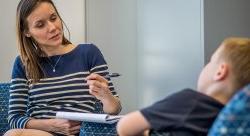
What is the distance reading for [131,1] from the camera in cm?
213

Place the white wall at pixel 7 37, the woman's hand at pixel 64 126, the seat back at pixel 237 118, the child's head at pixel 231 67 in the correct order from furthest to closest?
the white wall at pixel 7 37 < the woman's hand at pixel 64 126 < the child's head at pixel 231 67 < the seat back at pixel 237 118

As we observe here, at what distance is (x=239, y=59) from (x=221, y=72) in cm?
4

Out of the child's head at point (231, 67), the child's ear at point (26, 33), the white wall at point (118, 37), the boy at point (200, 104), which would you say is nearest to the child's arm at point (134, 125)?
the boy at point (200, 104)

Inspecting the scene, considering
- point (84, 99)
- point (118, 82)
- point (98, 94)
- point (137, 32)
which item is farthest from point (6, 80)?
A: point (98, 94)

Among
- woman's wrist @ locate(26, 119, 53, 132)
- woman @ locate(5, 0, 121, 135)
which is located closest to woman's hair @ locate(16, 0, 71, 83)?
woman @ locate(5, 0, 121, 135)

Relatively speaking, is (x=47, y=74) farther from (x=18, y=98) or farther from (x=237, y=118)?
(x=237, y=118)

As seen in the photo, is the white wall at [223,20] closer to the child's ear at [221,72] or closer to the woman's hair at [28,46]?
the woman's hair at [28,46]

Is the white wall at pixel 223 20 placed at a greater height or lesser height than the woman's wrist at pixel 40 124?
greater

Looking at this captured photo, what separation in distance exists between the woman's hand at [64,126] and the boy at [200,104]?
1.71 ft

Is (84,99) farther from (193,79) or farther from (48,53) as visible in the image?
(193,79)

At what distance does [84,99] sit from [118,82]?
87 cm

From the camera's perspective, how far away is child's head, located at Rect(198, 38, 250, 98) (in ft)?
2.33

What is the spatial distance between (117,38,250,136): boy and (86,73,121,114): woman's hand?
0.42 m

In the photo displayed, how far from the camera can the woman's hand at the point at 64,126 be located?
124 cm
